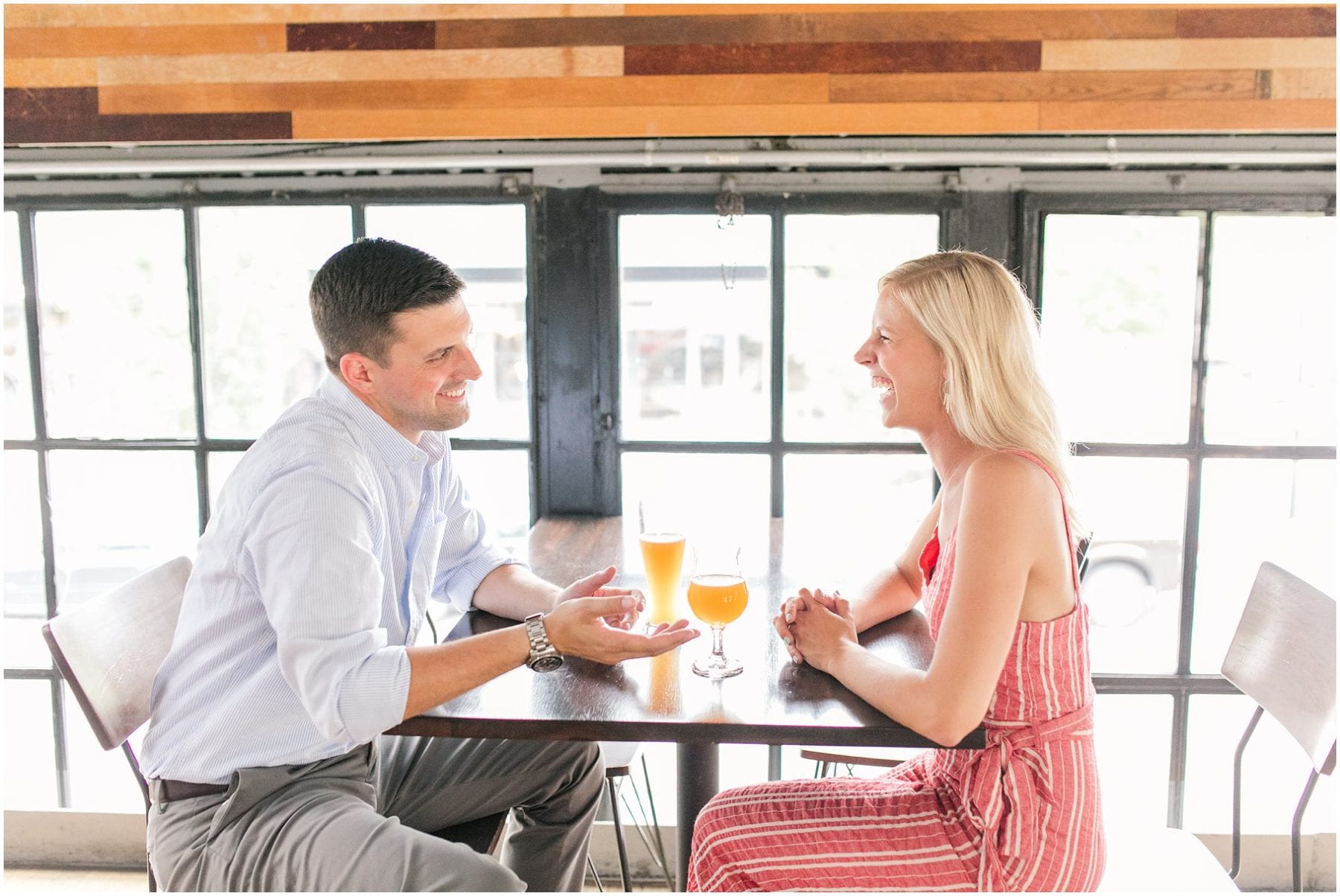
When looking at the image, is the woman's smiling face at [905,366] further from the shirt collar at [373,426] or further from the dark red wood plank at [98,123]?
the dark red wood plank at [98,123]

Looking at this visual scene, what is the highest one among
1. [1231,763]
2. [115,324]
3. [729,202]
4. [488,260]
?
[729,202]

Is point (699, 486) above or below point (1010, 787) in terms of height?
above

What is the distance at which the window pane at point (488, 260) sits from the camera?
2.82 meters

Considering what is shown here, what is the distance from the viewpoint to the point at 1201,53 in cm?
249

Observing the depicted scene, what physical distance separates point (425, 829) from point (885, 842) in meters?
→ 0.81

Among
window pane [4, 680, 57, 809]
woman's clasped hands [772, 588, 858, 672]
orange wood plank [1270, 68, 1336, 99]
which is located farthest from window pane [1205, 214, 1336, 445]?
window pane [4, 680, 57, 809]

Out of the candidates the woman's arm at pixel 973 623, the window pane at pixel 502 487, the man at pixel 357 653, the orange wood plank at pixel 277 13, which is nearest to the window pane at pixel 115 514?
the window pane at pixel 502 487

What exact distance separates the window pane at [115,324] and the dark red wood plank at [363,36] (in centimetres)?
68

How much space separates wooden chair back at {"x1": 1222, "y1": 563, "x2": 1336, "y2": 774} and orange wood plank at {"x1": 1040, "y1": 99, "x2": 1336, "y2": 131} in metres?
1.23

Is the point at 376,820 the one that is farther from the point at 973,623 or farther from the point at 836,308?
the point at 836,308

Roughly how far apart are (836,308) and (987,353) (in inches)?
48.1

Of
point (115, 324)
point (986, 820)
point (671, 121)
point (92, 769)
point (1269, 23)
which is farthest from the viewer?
point (92, 769)

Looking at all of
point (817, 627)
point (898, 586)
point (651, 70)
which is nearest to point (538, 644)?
point (817, 627)

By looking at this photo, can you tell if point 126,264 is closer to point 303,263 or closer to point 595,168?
point 303,263
